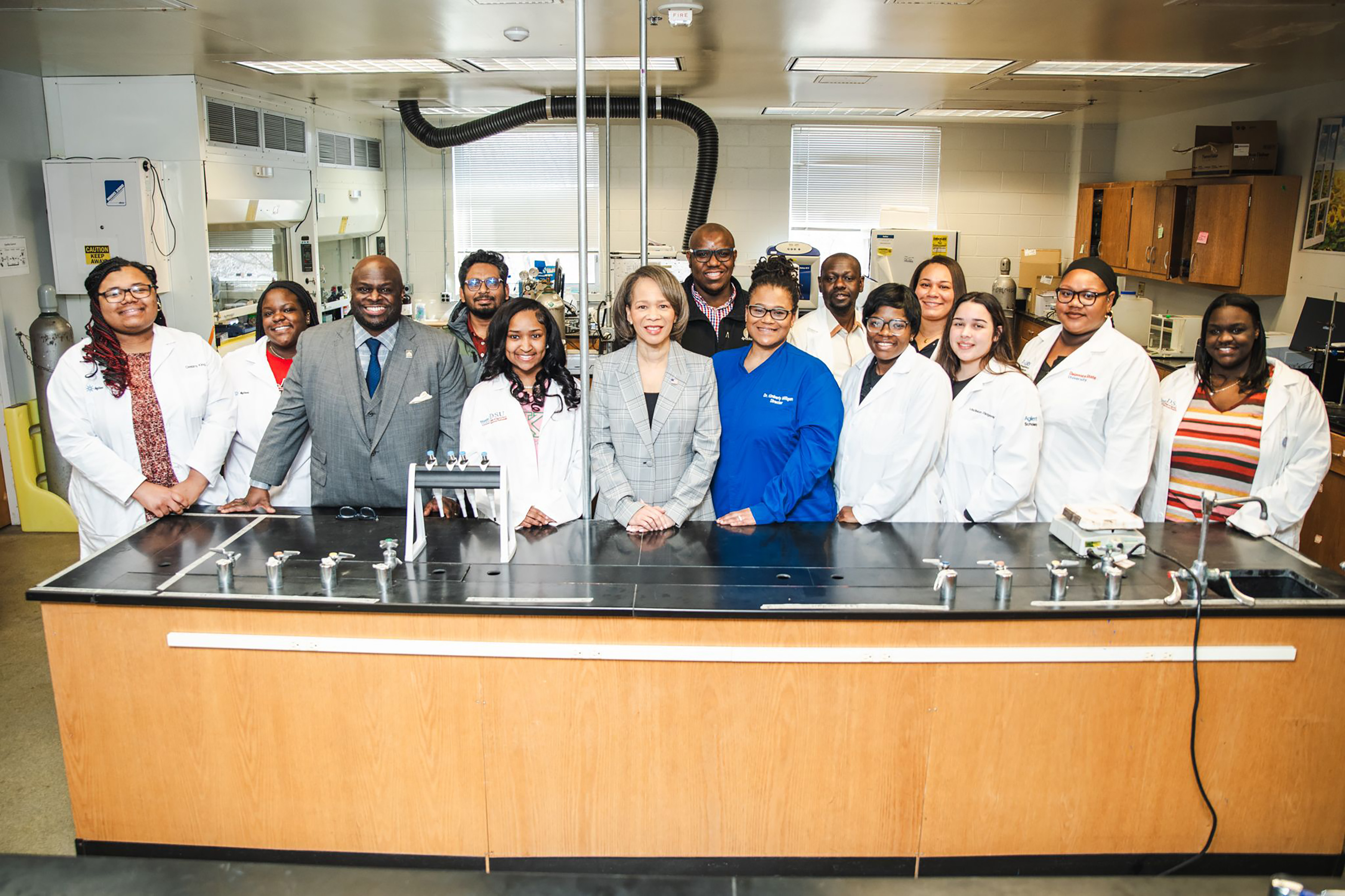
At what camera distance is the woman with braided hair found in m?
2.80

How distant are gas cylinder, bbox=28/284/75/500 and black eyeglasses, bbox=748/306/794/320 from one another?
3841 mm

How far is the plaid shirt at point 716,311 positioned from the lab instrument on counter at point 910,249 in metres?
4.28

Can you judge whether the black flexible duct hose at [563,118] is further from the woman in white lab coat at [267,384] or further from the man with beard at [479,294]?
the woman in white lab coat at [267,384]

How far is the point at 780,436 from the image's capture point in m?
2.86

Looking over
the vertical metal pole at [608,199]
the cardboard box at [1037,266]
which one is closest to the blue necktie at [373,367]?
the vertical metal pole at [608,199]

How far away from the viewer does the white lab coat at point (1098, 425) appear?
306 cm

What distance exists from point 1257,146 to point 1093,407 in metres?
3.88

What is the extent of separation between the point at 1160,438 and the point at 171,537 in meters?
3.12

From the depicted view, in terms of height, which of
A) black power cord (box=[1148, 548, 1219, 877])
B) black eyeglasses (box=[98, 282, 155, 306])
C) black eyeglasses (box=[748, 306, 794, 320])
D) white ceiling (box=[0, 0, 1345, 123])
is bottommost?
black power cord (box=[1148, 548, 1219, 877])

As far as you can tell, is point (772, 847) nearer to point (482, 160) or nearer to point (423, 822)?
point (423, 822)

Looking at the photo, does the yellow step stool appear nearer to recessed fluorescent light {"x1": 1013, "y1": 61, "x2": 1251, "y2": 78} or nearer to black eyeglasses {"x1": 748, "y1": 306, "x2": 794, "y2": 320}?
black eyeglasses {"x1": 748, "y1": 306, "x2": 794, "y2": 320}

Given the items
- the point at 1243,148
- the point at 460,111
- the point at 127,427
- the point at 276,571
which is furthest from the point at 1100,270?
Answer: the point at 460,111

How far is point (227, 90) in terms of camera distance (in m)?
5.57

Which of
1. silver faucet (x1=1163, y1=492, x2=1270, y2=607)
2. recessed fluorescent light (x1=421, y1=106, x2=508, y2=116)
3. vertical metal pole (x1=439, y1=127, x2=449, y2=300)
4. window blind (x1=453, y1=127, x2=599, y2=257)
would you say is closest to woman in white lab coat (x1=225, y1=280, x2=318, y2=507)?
silver faucet (x1=1163, y1=492, x2=1270, y2=607)
